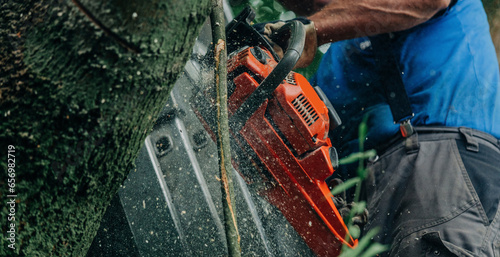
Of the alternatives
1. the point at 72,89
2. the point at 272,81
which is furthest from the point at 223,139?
the point at 272,81

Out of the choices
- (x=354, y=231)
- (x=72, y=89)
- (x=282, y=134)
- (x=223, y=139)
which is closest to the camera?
(x=72, y=89)

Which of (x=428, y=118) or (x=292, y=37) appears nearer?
(x=292, y=37)

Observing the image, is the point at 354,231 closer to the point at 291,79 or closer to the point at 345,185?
the point at 345,185

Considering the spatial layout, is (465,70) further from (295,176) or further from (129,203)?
(129,203)

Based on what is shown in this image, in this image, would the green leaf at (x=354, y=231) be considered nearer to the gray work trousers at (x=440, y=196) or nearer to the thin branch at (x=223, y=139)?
the gray work trousers at (x=440, y=196)

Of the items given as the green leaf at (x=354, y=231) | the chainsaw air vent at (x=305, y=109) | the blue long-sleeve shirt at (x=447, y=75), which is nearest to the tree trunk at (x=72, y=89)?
the chainsaw air vent at (x=305, y=109)

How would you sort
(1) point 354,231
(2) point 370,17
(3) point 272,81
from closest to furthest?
(3) point 272,81 < (1) point 354,231 < (2) point 370,17

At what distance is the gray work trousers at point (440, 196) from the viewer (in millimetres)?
1358

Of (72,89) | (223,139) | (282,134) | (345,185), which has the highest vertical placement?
(72,89)

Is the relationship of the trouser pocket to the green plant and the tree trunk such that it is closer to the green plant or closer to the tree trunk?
the green plant

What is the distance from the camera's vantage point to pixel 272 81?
127cm

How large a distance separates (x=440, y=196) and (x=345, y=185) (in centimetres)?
41

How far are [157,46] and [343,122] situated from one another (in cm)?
154

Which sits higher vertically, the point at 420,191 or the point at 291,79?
the point at 291,79
